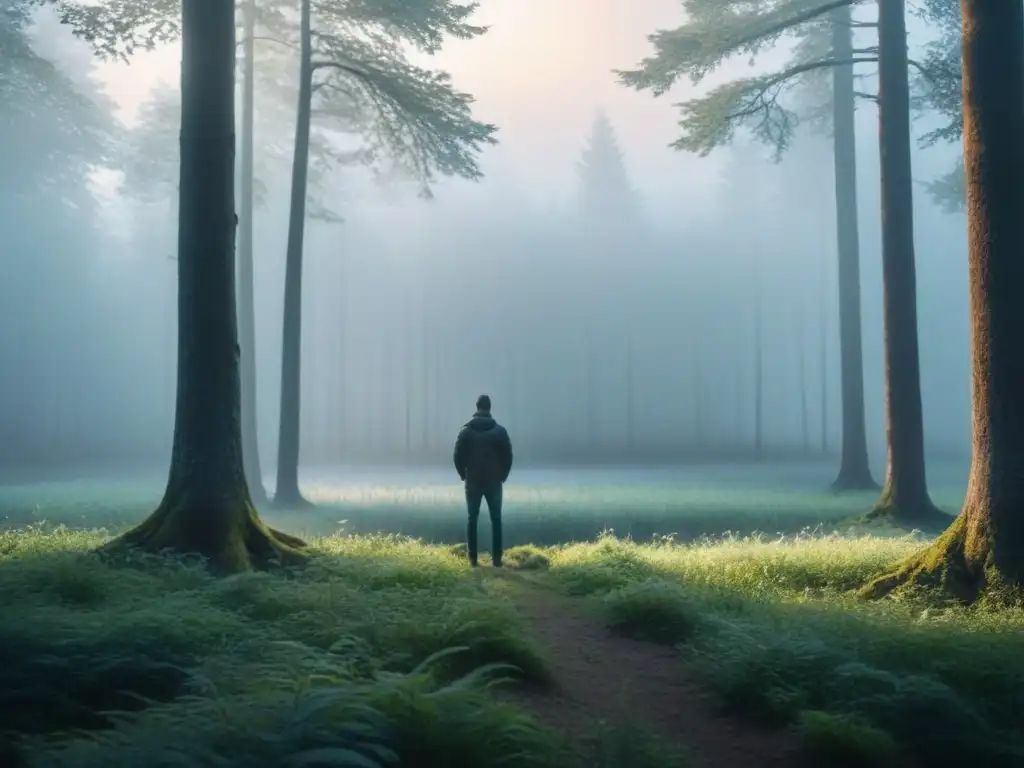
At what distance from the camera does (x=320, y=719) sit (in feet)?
14.0

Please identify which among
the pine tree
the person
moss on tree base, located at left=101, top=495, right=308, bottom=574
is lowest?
moss on tree base, located at left=101, top=495, right=308, bottom=574

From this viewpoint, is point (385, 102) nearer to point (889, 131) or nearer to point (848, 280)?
point (889, 131)

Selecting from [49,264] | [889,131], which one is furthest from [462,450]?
[49,264]

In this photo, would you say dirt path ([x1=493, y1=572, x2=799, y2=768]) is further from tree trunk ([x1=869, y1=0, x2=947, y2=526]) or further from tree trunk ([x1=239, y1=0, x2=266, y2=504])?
tree trunk ([x1=239, y1=0, x2=266, y2=504])

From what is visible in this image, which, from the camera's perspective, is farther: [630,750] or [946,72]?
[946,72]

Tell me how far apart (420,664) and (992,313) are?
6.96m

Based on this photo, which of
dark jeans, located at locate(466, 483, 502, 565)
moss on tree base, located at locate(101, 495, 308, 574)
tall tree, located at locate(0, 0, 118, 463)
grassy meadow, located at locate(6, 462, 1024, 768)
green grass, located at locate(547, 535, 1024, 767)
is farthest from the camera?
tall tree, located at locate(0, 0, 118, 463)

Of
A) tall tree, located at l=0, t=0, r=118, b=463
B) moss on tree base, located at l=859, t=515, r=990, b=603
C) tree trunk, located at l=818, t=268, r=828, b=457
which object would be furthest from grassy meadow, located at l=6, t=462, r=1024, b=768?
tree trunk, located at l=818, t=268, r=828, b=457

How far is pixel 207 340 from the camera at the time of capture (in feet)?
30.9

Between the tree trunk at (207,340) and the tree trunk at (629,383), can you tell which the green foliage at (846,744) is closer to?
the tree trunk at (207,340)

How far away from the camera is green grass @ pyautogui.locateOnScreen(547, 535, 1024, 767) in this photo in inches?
202

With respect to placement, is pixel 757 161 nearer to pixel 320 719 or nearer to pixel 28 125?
pixel 28 125

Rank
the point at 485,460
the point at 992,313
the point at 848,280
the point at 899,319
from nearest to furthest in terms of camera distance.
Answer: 1. the point at 992,313
2. the point at 485,460
3. the point at 899,319
4. the point at 848,280

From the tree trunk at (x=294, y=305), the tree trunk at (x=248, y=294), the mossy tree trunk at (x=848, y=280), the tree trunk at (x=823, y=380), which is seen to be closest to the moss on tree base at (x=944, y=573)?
the tree trunk at (x=294, y=305)
